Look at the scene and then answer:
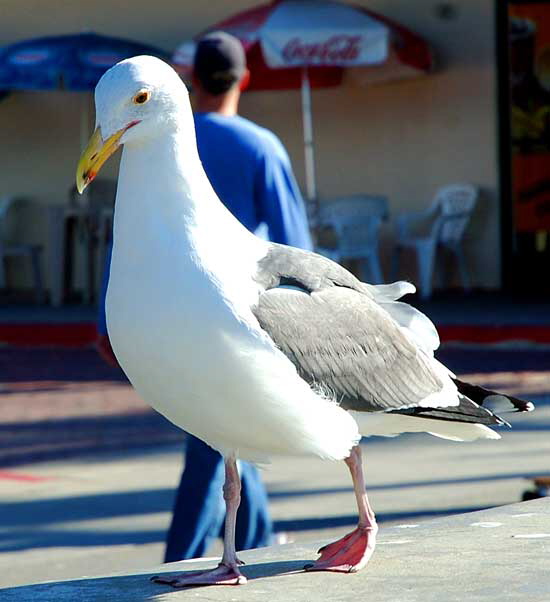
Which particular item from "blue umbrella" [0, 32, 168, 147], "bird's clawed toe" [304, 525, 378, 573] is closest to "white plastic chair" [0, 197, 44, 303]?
"blue umbrella" [0, 32, 168, 147]

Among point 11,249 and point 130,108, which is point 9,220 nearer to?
point 11,249

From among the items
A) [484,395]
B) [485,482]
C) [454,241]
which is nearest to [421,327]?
[484,395]

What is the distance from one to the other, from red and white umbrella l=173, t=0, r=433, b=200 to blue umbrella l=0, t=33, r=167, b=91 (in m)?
0.73

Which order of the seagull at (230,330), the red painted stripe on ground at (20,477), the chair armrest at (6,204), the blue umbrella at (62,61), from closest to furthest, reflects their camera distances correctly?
1. the seagull at (230,330)
2. the red painted stripe on ground at (20,477)
3. the blue umbrella at (62,61)
4. the chair armrest at (6,204)

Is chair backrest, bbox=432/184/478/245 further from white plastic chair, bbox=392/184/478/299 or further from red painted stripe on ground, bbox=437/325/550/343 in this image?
red painted stripe on ground, bbox=437/325/550/343

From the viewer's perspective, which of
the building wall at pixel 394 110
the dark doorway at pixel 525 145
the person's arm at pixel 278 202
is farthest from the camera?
the building wall at pixel 394 110

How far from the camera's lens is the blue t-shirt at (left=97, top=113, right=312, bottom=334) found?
5.31 metres

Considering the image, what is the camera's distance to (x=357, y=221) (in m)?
15.5

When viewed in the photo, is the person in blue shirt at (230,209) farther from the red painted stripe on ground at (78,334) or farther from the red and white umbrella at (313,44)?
the red and white umbrella at (313,44)

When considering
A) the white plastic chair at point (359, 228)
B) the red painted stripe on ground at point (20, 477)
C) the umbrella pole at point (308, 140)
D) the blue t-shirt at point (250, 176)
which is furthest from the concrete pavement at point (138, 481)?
the umbrella pole at point (308, 140)

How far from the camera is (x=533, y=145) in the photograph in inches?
628

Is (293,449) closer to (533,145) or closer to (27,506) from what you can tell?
(27,506)

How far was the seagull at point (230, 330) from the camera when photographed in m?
3.32

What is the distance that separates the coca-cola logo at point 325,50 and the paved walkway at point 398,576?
10.7 m
